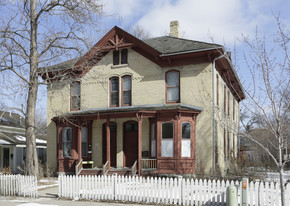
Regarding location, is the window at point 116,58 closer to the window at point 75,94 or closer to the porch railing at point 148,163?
the window at point 75,94

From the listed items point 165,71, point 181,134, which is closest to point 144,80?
point 165,71

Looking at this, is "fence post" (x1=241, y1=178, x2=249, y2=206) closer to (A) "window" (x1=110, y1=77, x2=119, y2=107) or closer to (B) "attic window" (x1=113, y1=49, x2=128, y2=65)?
(A) "window" (x1=110, y1=77, x2=119, y2=107)

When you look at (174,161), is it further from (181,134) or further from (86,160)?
(86,160)

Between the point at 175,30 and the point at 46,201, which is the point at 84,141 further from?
the point at 175,30

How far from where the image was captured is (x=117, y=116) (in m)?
17.8

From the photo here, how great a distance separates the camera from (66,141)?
66.9 ft

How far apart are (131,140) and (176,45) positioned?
6.51 m

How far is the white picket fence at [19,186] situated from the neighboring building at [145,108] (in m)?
4.99

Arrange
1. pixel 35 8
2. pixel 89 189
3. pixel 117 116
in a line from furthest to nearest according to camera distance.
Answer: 1. pixel 117 116
2. pixel 35 8
3. pixel 89 189

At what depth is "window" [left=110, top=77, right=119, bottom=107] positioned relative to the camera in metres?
19.9

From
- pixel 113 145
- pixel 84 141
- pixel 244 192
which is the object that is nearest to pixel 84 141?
pixel 84 141

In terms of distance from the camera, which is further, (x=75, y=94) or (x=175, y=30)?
(x=175, y=30)

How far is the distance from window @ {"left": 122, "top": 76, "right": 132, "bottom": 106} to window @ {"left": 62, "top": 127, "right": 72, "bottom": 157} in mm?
4182

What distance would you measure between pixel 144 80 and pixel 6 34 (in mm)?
7987
